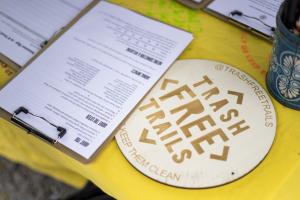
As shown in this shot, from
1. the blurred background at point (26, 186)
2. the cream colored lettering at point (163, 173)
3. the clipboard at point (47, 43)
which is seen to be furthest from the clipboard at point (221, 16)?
the blurred background at point (26, 186)

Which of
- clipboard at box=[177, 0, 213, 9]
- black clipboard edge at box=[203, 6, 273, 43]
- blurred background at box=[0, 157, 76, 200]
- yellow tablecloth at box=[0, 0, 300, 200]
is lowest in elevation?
blurred background at box=[0, 157, 76, 200]

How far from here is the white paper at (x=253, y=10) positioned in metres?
0.79

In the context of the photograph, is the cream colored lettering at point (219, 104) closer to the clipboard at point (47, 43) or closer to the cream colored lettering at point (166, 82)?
the cream colored lettering at point (166, 82)

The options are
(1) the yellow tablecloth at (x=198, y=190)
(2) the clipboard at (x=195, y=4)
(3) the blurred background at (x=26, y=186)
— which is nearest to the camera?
(1) the yellow tablecloth at (x=198, y=190)

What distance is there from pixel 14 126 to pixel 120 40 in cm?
26

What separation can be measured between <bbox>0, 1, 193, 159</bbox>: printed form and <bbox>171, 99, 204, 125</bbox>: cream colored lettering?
70 mm

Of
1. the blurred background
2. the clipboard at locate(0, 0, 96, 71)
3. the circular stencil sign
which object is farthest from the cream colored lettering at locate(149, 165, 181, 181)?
the blurred background

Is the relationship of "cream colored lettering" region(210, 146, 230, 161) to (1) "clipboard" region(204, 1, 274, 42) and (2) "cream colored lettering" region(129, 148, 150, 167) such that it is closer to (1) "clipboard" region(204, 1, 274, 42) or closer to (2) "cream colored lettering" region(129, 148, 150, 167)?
(2) "cream colored lettering" region(129, 148, 150, 167)

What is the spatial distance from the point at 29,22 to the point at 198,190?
50 cm

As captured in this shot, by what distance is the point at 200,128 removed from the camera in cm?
65

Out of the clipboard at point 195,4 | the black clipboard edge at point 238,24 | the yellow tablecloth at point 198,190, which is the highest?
the clipboard at point 195,4

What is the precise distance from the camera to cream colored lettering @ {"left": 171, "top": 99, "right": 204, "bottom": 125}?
2.20ft

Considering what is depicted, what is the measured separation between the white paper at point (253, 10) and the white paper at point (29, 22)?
0.28 meters

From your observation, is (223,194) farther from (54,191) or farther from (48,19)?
(54,191)
